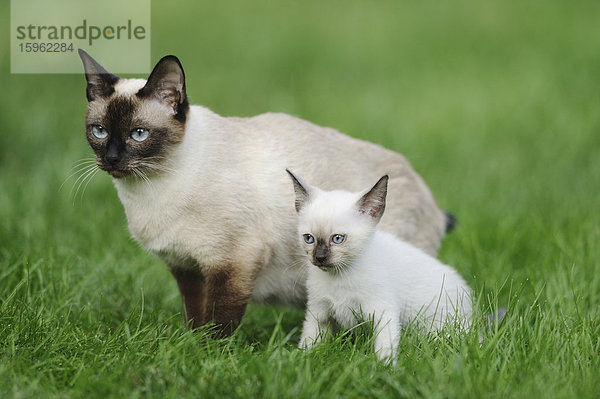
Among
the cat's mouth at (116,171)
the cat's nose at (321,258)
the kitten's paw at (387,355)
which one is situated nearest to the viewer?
the kitten's paw at (387,355)

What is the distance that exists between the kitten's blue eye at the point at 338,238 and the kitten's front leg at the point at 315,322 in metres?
0.37

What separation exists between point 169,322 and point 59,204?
2.63 metres

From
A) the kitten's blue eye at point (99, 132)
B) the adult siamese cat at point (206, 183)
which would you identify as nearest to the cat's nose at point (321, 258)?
the adult siamese cat at point (206, 183)

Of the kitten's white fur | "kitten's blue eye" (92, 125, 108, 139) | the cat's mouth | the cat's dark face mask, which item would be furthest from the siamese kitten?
"kitten's blue eye" (92, 125, 108, 139)

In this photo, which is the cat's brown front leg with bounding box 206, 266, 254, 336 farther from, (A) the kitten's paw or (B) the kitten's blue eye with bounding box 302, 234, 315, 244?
(A) the kitten's paw

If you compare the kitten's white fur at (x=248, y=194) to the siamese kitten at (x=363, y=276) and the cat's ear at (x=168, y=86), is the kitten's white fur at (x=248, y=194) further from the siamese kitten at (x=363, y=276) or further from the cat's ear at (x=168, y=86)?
the siamese kitten at (x=363, y=276)

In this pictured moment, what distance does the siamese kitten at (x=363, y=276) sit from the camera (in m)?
3.25

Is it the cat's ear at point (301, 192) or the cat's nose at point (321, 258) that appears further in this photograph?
the cat's ear at point (301, 192)

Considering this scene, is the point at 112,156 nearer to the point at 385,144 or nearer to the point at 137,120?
the point at 137,120

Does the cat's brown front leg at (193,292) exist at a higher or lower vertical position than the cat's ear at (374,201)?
lower

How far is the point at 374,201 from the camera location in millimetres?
3283

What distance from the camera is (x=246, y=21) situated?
9.89 m

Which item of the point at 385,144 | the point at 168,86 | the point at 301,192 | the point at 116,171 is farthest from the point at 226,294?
the point at 385,144

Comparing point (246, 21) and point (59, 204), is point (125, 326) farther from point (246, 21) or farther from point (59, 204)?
point (246, 21)
